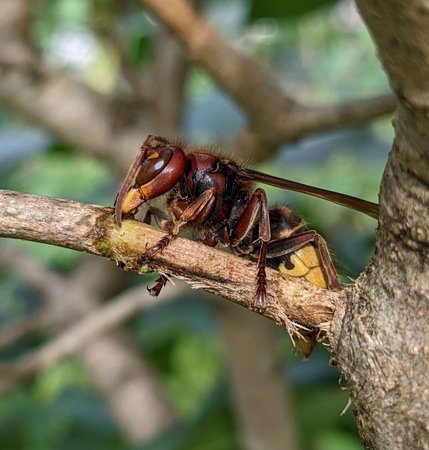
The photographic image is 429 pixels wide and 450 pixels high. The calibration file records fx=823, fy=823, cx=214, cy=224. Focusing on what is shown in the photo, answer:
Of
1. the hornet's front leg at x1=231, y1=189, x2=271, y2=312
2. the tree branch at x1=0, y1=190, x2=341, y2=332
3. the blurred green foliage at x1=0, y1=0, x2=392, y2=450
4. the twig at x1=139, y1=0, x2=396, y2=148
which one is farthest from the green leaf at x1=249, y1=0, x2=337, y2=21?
the tree branch at x1=0, y1=190, x2=341, y2=332

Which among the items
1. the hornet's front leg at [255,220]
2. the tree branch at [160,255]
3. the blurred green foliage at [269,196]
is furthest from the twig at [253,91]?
the tree branch at [160,255]

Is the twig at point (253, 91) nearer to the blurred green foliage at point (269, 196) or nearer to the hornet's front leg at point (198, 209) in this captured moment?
the blurred green foliage at point (269, 196)

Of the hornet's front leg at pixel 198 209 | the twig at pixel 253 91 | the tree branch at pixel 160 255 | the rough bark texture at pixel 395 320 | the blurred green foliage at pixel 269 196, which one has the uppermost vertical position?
the rough bark texture at pixel 395 320

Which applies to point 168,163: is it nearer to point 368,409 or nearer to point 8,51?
point 368,409

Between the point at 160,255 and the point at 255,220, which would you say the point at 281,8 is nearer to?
the point at 255,220

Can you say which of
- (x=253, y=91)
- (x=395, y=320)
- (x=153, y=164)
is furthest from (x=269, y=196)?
(x=395, y=320)

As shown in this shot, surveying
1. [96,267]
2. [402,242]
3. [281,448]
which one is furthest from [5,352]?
[402,242]
